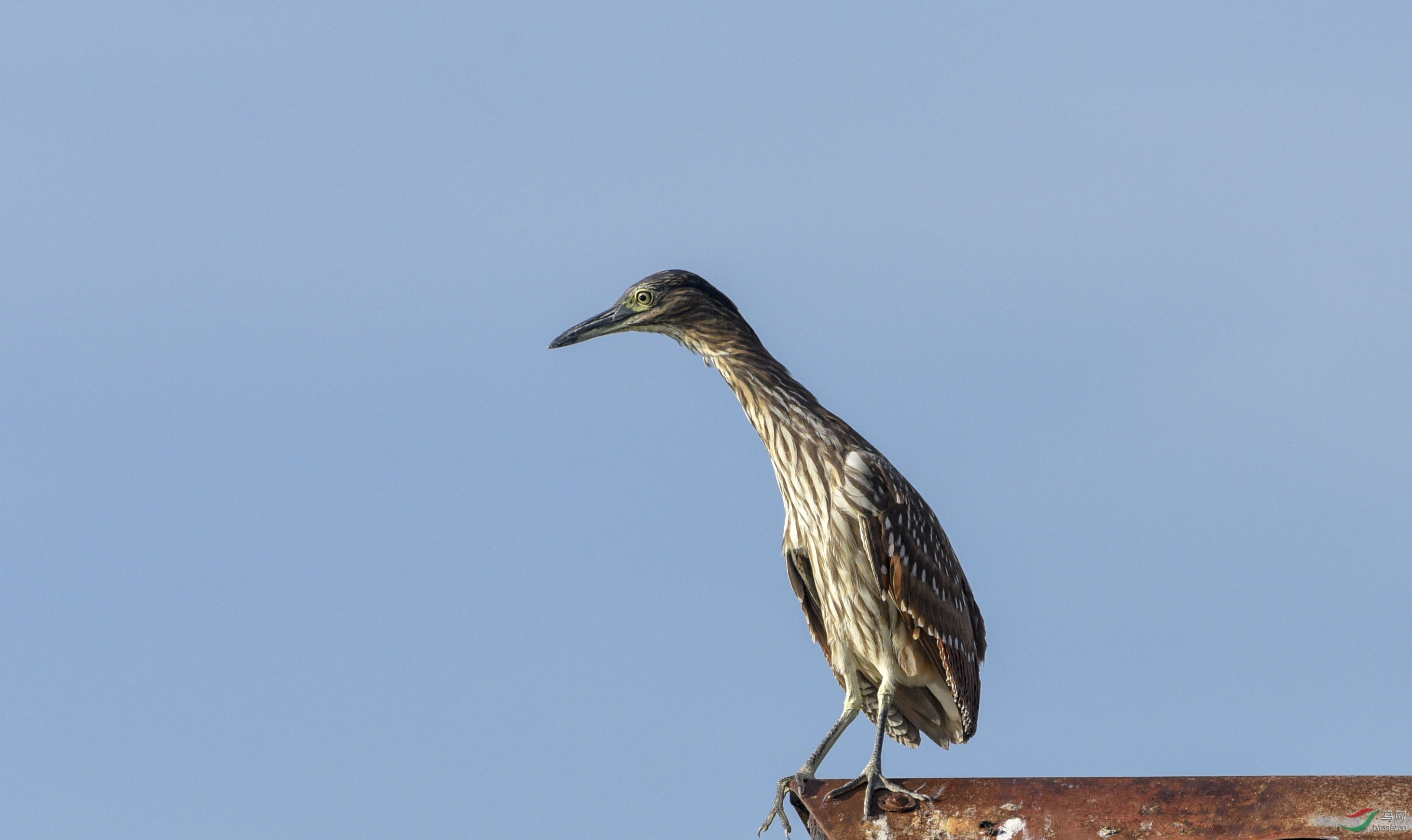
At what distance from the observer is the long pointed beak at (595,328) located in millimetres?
9648

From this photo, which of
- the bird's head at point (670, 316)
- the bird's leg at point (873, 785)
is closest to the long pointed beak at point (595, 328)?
the bird's head at point (670, 316)

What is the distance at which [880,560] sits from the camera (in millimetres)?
8977

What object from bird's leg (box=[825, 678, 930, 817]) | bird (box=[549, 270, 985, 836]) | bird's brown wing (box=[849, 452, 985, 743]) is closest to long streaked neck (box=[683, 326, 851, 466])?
bird (box=[549, 270, 985, 836])

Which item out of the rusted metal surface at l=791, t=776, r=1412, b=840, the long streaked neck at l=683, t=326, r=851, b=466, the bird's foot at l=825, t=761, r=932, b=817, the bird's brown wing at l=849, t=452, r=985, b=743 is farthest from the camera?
the long streaked neck at l=683, t=326, r=851, b=466

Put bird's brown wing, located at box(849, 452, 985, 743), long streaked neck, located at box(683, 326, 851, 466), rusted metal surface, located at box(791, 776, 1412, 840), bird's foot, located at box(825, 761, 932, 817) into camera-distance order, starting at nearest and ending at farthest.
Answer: rusted metal surface, located at box(791, 776, 1412, 840)
bird's foot, located at box(825, 761, 932, 817)
bird's brown wing, located at box(849, 452, 985, 743)
long streaked neck, located at box(683, 326, 851, 466)

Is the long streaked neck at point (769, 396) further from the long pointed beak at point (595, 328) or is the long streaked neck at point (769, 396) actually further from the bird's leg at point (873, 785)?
the bird's leg at point (873, 785)

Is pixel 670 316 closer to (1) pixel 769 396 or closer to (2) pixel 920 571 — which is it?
(1) pixel 769 396

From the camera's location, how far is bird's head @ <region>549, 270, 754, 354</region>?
9656mm

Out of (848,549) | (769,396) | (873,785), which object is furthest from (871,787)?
(769,396)

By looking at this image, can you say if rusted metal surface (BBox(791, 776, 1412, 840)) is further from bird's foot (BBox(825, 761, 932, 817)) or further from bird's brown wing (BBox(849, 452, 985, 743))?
bird's brown wing (BBox(849, 452, 985, 743))

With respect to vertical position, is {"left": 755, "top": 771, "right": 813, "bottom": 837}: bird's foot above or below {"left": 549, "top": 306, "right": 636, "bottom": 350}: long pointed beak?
below

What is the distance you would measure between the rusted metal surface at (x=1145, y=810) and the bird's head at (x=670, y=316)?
3.14 metres

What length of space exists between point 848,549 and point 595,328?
2126 mm

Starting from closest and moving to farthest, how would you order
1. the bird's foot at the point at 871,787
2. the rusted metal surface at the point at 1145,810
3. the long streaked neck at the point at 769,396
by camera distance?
the rusted metal surface at the point at 1145,810
the bird's foot at the point at 871,787
the long streaked neck at the point at 769,396
